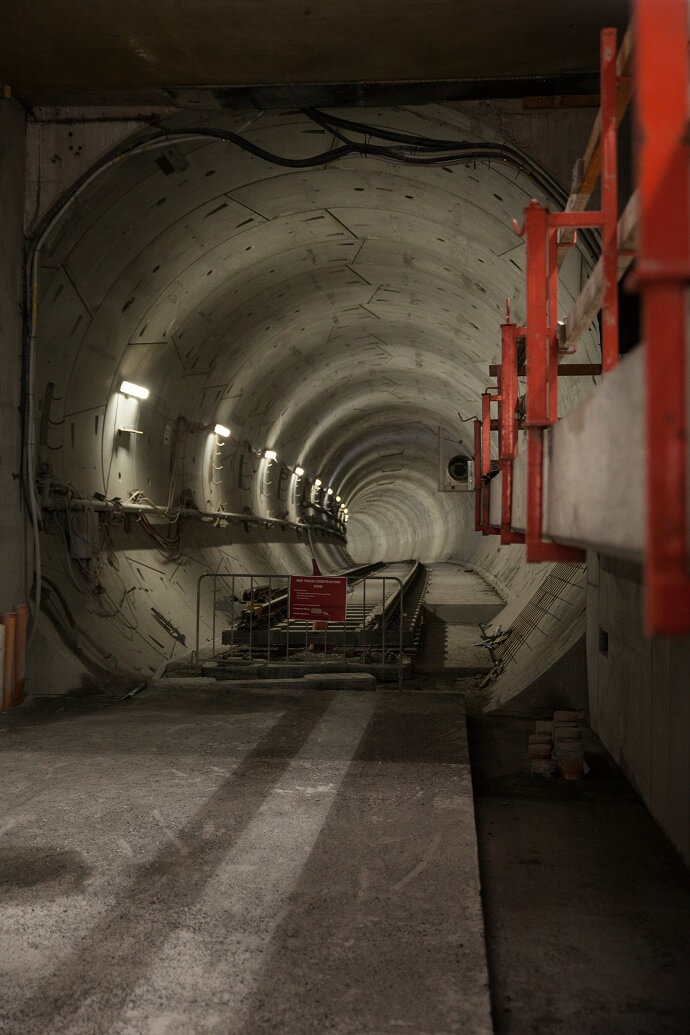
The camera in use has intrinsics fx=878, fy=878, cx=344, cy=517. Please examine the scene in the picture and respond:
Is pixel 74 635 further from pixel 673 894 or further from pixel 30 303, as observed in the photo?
pixel 673 894

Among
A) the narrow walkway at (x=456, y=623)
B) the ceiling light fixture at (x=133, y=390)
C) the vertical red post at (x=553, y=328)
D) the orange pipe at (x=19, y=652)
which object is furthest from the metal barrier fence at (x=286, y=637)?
the vertical red post at (x=553, y=328)

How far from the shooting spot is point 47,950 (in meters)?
3.51

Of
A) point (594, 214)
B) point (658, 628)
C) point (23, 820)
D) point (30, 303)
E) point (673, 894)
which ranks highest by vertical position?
point (30, 303)

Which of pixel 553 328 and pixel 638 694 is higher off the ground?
pixel 553 328

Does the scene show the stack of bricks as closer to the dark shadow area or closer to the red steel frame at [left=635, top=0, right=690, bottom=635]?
the dark shadow area

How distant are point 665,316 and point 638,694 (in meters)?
4.82

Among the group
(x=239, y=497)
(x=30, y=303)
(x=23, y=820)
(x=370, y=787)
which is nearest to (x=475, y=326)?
(x=239, y=497)

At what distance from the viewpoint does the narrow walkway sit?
42.1 feet

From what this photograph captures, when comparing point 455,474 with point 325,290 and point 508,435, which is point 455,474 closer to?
point 325,290

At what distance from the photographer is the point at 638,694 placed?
6270 mm

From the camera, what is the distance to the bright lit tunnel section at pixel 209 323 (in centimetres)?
877

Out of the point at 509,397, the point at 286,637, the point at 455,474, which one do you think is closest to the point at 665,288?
the point at 509,397

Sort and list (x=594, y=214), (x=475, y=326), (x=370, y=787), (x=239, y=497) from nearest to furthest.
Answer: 1. (x=594, y=214)
2. (x=370, y=787)
3. (x=475, y=326)
4. (x=239, y=497)

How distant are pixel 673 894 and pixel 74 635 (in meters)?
6.26
